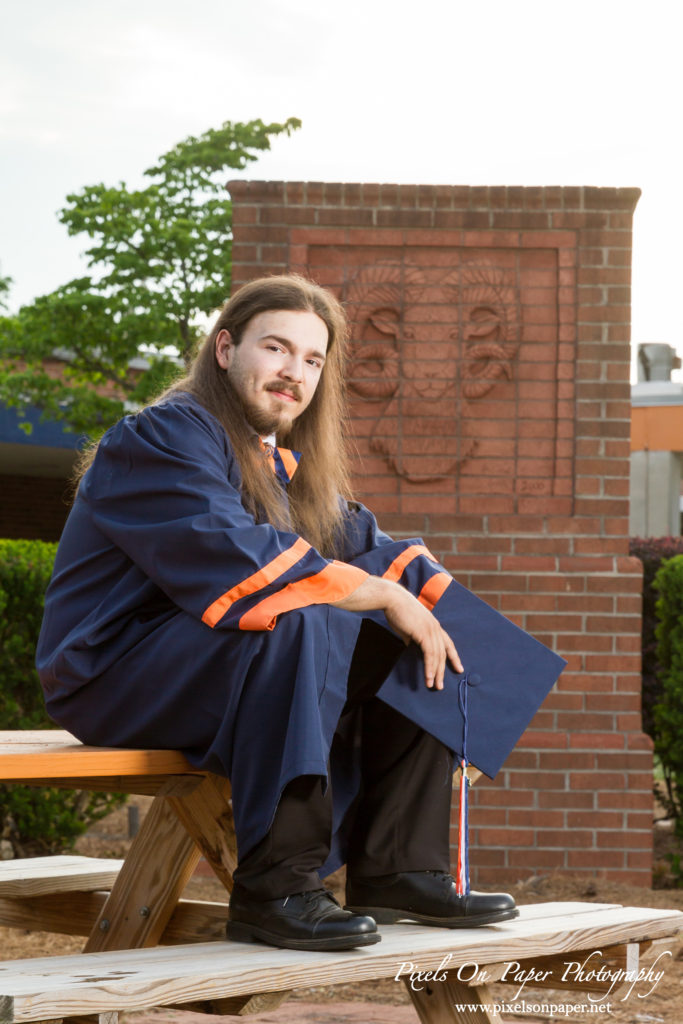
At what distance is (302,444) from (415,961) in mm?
1364

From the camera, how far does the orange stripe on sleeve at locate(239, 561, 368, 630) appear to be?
7.50 ft

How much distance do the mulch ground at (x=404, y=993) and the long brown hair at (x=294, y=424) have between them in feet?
3.77

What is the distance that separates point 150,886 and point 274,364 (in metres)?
1.20

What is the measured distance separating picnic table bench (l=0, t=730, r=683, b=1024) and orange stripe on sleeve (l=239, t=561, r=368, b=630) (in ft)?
1.19

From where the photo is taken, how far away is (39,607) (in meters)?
5.39

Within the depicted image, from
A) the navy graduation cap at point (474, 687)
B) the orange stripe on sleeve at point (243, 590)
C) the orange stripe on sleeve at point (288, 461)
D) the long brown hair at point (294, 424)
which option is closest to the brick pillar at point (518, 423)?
the long brown hair at point (294, 424)

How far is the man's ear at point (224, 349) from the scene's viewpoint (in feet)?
9.64

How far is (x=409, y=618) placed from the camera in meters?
2.55

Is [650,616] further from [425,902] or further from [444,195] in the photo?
[425,902]

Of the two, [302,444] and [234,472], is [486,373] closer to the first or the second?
[302,444]

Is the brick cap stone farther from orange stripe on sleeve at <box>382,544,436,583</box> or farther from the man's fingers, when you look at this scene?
the man's fingers

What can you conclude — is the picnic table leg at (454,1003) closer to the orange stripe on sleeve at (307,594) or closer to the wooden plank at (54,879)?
the orange stripe on sleeve at (307,594)

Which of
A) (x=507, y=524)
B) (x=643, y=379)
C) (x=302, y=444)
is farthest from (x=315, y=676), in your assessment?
Result: (x=643, y=379)

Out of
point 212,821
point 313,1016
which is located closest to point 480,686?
point 212,821
